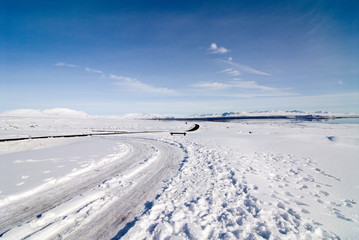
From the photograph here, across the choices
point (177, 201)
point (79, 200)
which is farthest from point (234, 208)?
point (79, 200)

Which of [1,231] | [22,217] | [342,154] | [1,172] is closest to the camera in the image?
[1,231]

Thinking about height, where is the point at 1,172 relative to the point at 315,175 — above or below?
above

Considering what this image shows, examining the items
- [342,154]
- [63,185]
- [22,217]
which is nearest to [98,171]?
[63,185]

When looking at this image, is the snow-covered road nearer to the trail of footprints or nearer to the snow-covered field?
the snow-covered field

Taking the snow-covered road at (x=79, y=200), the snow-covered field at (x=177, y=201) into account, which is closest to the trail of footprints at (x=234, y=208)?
the snow-covered field at (x=177, y=201)

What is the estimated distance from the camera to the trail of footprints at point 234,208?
4281 mm

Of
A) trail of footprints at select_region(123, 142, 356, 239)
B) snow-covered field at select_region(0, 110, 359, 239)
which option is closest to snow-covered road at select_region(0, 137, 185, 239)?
snow-covered field at select_region(0, 110, 359, 239)

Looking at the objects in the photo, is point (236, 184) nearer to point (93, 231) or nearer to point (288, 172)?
point (288, 172)

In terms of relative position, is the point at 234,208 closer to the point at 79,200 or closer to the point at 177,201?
the point at 177,201

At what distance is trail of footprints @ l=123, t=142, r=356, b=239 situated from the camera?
428 cm

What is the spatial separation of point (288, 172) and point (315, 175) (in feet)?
3.69

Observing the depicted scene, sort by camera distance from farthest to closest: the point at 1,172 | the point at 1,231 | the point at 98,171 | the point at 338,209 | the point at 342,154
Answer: the point at 342,154 < the point at 98,171 < the point at 1,172 < the point at 338,209 < the point at 1,231

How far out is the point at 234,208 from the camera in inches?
213

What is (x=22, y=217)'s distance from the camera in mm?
4789
